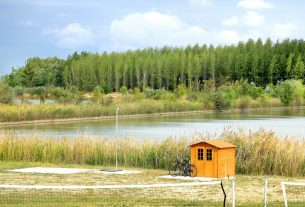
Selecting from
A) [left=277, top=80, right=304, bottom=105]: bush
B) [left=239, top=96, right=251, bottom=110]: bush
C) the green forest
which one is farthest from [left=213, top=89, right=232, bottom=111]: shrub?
[left=277, top=80, right=304, bottom=105]: bush

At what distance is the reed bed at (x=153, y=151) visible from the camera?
734 inches

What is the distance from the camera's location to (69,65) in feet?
396

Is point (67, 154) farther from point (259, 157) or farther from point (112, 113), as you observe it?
point (112, 113)

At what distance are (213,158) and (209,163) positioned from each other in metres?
0.19

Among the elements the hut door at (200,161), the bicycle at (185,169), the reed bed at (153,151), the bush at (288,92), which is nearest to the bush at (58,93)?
the bush at (288,92)

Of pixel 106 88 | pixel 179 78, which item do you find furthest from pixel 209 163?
pixel 179 78

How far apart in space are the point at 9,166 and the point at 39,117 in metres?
28.8

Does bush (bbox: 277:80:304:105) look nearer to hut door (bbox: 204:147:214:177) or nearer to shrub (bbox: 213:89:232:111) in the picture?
shrub (bbox: 213:89:232:111)

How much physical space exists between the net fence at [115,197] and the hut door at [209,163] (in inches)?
94.9

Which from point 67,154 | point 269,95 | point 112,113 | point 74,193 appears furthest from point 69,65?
point 74,193

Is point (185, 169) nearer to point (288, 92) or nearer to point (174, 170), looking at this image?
point (174, 170)

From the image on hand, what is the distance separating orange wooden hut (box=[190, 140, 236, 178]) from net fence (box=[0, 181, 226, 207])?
2.40 meters

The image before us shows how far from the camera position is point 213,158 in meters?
17.4

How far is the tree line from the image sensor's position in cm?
9925
